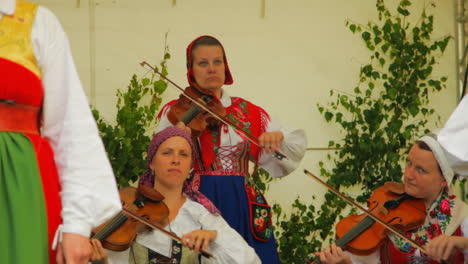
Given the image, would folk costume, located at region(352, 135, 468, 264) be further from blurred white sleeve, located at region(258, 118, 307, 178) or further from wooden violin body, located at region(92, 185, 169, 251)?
wooden violin body, located at region(92, 185, 169, 251)

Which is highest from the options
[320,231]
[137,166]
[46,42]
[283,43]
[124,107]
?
[46,42]

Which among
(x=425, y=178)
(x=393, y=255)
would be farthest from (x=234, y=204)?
(x=425, y=178)

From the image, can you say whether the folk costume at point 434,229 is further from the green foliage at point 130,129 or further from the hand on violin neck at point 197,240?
the green foliage at point 130,129

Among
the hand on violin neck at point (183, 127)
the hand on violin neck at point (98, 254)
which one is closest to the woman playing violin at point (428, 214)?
the hand on violin neck at point (183, 127)

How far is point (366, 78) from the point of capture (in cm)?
524

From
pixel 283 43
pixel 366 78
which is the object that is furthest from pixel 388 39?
pixel 283 43

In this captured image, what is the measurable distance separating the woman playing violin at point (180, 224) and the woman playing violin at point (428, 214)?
1.37ft

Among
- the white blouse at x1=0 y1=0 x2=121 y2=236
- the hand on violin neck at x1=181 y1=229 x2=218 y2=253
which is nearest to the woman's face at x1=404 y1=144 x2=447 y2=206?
the hand on violin neck at x1=181 y1=229 x2=218 y2=253

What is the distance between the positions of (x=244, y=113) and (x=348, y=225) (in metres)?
0.79

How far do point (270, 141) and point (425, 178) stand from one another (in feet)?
2.39

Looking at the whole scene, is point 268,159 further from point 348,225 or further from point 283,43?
point 283,43

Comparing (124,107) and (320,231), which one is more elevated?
(124,107)

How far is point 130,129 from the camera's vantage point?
450 centimetres

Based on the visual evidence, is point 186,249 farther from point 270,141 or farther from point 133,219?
point 270,141
